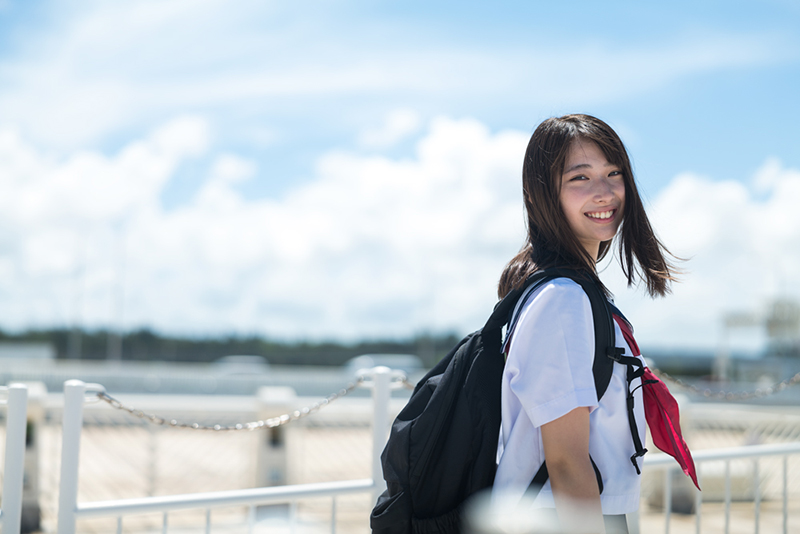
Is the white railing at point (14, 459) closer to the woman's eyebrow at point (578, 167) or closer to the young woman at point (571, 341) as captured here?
the young woman at point (571, 341)

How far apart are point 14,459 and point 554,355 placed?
2.26 metres

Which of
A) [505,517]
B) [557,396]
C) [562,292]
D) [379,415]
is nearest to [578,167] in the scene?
[562,292]

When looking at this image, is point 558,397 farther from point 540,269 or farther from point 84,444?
point 84,444

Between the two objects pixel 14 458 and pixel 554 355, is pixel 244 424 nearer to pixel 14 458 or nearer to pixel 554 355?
pixel 14 458

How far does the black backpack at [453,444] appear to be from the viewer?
4.74ft

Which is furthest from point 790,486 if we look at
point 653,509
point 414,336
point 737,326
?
point 414,336

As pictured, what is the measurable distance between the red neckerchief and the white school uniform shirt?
0.05 meters

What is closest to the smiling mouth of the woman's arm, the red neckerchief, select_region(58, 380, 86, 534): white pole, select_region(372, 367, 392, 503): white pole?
the red neckerchief

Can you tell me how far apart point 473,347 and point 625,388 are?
0.38 metres

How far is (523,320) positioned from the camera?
1433mm

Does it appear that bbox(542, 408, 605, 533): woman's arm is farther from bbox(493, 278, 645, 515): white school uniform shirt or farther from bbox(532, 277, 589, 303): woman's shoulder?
bbox(532, 277, 589, 303): woman's shoulder

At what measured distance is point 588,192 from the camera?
1.62 metres

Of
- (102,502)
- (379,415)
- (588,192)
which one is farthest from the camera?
(379,415)

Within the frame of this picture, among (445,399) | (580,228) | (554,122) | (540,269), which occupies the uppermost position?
(554,122)
